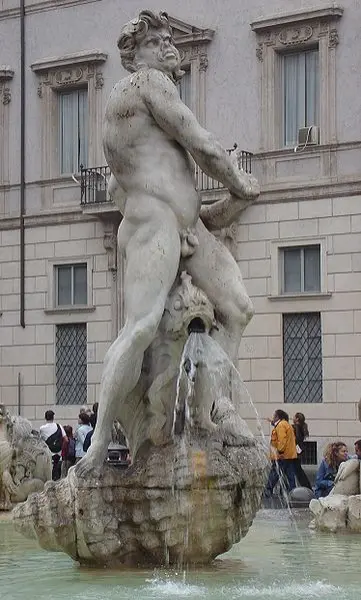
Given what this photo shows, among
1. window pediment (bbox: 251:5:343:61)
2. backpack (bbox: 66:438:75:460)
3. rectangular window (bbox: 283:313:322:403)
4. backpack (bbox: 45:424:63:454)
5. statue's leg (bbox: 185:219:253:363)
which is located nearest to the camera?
statue's leg (bbox: 185:219:253:363)

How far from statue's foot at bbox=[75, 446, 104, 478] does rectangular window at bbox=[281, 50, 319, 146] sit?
2063 cm

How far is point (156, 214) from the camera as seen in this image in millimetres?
7742

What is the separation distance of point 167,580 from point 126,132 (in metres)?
2.18

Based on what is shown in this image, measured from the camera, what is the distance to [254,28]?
28188mm

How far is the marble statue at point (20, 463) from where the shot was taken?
1193cm

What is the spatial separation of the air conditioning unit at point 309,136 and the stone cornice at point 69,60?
4694 mm

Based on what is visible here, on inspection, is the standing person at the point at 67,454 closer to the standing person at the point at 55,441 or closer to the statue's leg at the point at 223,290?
the standing person at the point at 55,441

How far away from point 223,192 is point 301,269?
1866 millimetres

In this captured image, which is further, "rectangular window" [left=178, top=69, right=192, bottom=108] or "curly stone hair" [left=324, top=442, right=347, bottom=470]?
"rectangular window" [left=178, top=69, right=192, bottom=108]

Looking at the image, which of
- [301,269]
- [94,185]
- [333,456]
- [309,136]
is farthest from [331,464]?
[94,185]

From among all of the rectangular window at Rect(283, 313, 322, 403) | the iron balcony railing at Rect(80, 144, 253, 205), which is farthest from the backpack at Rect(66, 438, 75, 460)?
the iron balcony railing at Rect(80, 144, 253, 205)

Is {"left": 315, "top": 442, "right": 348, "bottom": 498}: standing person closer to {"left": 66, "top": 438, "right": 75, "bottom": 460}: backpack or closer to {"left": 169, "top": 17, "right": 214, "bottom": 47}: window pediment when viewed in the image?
{"left": 66, "top": 438, "right": 75, "bottom": 460}: backpack

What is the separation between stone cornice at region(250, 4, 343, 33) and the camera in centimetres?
2705

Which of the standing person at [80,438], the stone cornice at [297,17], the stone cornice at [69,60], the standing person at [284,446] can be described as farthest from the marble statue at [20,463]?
the stone cornice at [69,60]
